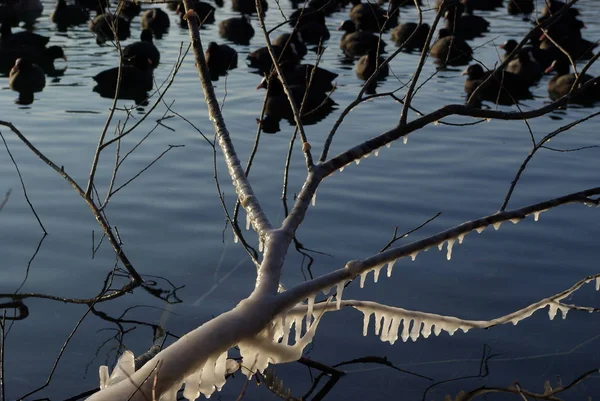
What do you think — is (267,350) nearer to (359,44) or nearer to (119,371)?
(119,371)

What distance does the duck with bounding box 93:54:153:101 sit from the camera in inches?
632

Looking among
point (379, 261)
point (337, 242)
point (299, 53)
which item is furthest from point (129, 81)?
point (379, 261)

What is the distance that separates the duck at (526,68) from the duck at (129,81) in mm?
6704

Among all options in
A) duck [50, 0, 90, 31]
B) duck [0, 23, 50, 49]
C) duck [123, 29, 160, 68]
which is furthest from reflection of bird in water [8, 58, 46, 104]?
duck [50, 0, 90, 31]

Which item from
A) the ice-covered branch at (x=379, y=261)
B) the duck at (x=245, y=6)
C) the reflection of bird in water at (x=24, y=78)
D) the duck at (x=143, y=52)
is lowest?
the duck at (x=245, y=6)

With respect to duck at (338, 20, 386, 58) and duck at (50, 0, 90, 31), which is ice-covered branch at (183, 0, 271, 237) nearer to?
duck at (338, 20, 386, 58)

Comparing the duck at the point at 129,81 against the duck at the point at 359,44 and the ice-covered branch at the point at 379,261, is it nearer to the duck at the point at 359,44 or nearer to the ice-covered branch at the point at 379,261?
the duck at the point at 359,44

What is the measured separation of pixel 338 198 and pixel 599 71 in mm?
9061

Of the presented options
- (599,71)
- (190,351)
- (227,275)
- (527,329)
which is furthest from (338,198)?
(599,71)

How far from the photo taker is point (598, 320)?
6.91 metres

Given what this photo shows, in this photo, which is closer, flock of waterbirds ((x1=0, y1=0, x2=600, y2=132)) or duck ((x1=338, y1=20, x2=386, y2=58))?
flock of waterbirds ((x1=0, y1=0, x2=600, y2=132))

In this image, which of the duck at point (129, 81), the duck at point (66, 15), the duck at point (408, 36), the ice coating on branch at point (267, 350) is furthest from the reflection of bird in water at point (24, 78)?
the ice coating on branch at point (267, 350)

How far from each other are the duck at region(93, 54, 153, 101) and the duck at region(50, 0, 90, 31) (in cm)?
728

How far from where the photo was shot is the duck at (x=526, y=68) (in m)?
17.8
